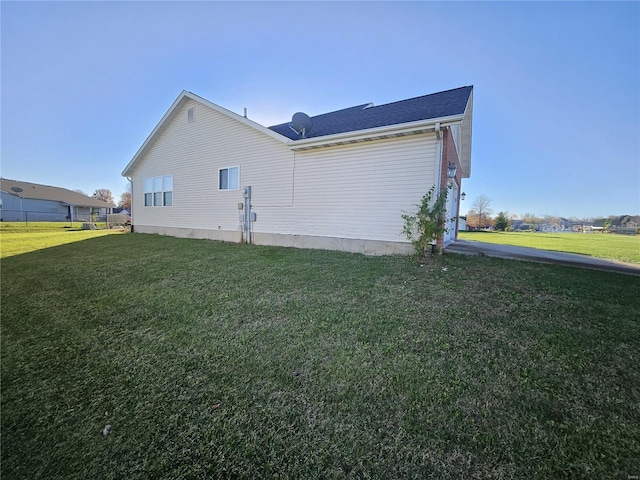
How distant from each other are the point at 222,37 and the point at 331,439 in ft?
43.5

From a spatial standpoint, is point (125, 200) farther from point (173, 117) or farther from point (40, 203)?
point (173, 117)

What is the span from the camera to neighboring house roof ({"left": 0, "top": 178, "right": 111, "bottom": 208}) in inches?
1256

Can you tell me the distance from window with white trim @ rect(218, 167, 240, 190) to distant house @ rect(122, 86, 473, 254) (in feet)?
0.14

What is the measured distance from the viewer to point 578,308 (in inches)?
142

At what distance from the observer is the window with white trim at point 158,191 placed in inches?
517

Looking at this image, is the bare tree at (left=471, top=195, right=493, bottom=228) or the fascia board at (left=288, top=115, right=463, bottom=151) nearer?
the fascia board at (left=288, top=115, right=463, bottom=151)

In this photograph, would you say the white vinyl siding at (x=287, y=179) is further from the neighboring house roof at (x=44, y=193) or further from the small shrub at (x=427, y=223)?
the neighboring house roof at (x=44, y=193)

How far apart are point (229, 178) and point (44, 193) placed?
42082 millimetres

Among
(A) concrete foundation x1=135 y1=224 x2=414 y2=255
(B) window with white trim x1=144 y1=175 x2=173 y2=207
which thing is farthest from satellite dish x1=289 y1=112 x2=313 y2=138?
(B) window with white trim x1=144 y1=175 x2=173 y2=207

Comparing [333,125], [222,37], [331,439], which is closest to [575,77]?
[333,125]

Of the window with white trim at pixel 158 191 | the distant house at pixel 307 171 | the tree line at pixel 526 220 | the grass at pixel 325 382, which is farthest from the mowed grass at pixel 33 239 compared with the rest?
the tree line at pixel 526 220

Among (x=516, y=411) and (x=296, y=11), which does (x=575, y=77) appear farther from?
(x=516, y=411)

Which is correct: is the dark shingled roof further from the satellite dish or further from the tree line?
the tree line

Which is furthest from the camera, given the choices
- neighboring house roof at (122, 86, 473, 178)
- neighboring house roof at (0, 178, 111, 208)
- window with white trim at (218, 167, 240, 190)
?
neighboring house roof at (0, 178, 111, 208)
